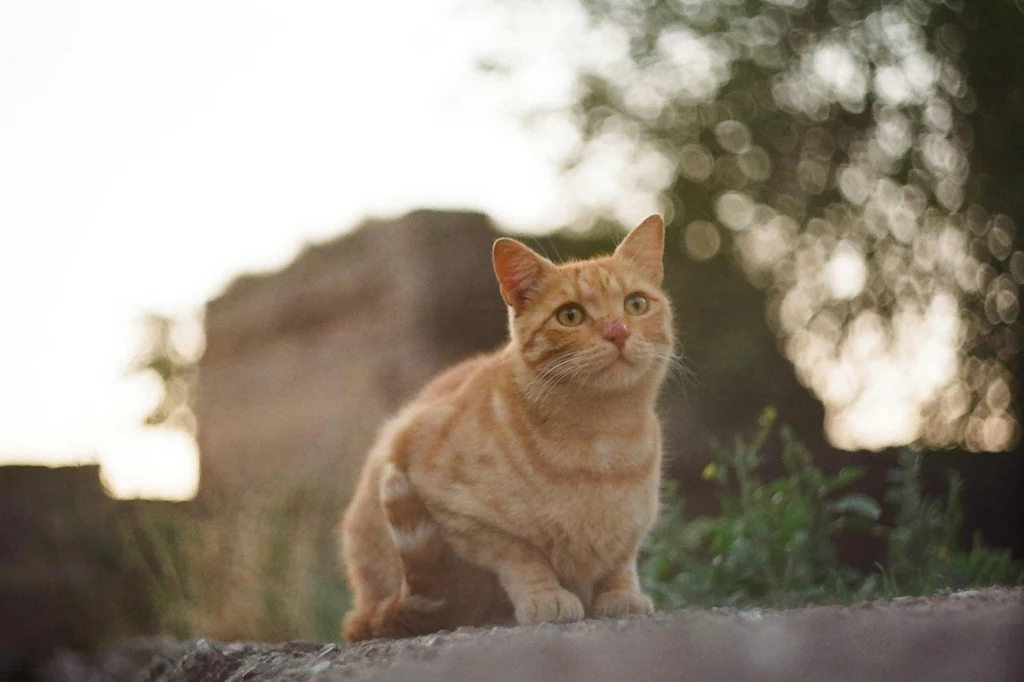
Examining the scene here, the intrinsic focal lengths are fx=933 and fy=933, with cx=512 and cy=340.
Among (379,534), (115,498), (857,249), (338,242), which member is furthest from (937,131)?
(115,498)

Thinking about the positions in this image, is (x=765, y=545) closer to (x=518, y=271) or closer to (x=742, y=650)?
(x=518, y=271)

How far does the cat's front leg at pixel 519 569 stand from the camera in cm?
122

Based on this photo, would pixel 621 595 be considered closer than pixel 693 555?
Yes

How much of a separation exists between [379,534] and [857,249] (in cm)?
207

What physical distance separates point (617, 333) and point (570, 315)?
0.09m

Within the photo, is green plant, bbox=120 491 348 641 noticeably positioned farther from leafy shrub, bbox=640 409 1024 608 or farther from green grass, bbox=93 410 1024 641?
leafy shrub, bbox=640 409 1024 608

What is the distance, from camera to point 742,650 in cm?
87

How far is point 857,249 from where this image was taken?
2.95m

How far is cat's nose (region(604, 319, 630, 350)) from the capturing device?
48.5 inches

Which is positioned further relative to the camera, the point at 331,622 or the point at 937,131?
the point at 937,131

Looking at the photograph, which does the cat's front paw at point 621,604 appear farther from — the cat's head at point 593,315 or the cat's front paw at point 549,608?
the cat's head at point 593,315

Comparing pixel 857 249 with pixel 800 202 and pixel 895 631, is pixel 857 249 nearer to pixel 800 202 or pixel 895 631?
pixel 800 202

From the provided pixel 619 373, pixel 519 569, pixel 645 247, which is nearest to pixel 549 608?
pixel 519 569

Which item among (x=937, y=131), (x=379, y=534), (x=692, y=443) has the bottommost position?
(x=692, y=443)
